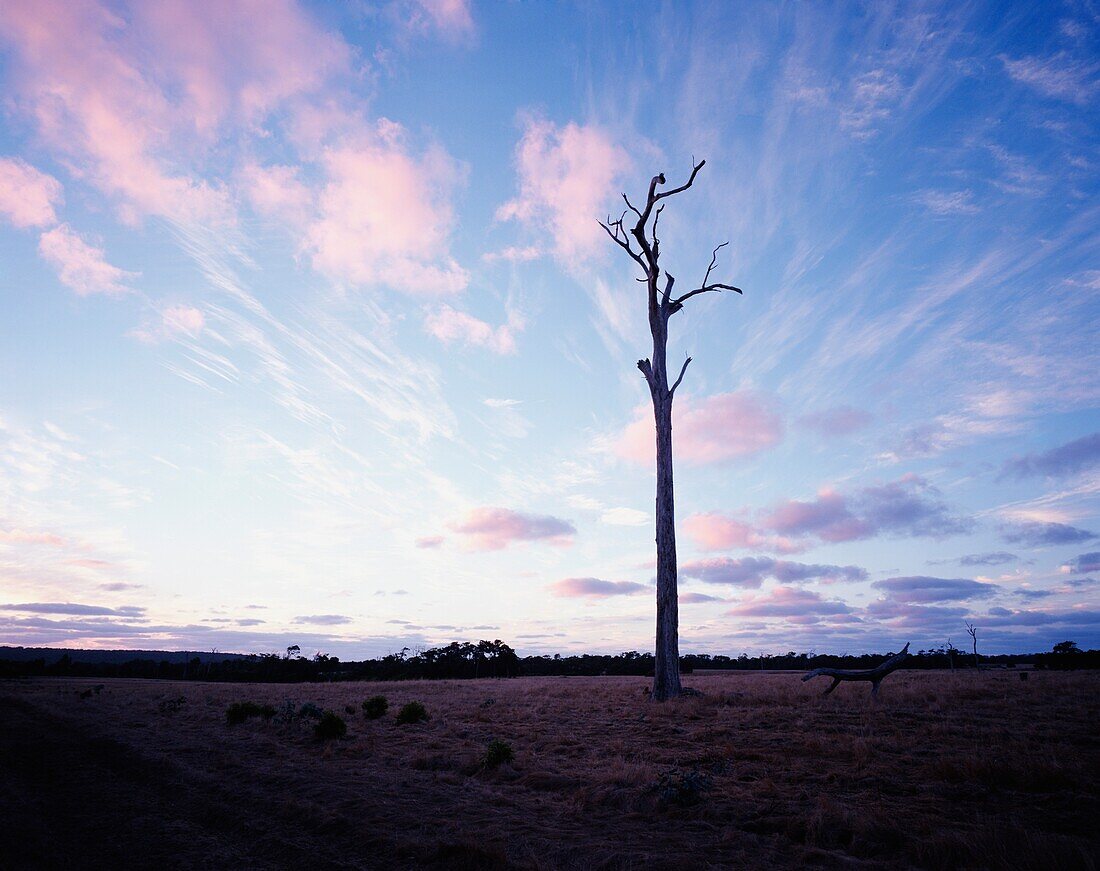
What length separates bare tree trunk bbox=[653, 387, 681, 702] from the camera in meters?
18.2

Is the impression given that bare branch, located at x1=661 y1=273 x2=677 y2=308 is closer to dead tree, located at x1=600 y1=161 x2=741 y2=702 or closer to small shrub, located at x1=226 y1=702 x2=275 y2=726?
dead tree, located at x1=600 y1=161 x2=741 y2=702

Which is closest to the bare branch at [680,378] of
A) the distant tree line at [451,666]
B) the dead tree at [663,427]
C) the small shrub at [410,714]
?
the dead tree at [663,427]

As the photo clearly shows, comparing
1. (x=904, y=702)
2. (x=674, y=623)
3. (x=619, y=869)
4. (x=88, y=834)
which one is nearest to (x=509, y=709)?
(x=674, y=623)

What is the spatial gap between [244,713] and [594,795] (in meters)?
14.5

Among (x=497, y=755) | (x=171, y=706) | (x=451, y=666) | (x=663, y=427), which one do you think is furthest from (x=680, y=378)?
(x=451, y=666)

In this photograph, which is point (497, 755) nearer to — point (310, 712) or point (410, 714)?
point (410, 714)

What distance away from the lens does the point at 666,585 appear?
18797mm

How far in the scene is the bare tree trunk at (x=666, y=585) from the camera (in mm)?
18250

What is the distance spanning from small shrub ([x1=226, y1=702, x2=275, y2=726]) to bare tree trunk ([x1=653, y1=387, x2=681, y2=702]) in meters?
11.8

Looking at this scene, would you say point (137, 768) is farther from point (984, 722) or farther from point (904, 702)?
point (904, 702)

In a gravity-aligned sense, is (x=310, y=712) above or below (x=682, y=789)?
below

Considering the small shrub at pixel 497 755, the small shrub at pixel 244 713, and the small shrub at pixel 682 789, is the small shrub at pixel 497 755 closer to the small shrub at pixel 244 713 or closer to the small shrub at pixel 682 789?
the small shrub at pixel 682 789

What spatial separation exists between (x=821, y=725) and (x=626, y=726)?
4.20 m

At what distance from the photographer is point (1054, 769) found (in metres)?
7.12
